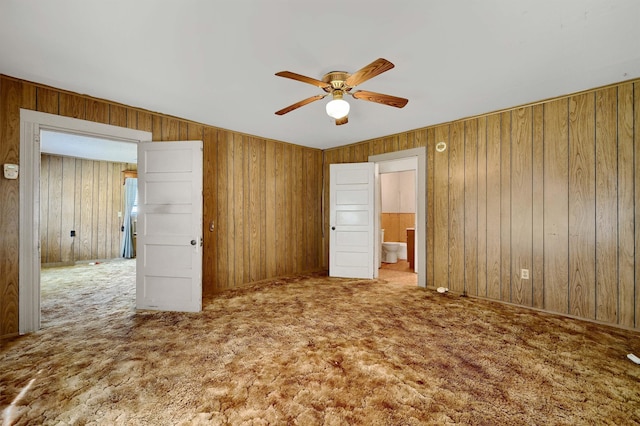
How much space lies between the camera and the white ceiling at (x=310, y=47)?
1748 mm

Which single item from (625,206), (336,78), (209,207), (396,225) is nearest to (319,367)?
(336,78)

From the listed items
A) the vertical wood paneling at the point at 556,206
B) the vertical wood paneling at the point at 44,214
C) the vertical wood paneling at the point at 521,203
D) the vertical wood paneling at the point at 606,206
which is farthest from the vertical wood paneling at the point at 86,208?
the vertical wood paneling at the point at 606,206

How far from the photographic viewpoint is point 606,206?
111 inches

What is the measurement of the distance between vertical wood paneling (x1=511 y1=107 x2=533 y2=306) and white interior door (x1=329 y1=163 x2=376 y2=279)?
204 cm

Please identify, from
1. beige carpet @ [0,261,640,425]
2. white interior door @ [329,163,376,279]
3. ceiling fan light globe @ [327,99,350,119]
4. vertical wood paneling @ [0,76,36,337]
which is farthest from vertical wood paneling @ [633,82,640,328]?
vertical wood paneling @ [0,76,36,337]

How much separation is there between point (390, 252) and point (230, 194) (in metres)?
4.00

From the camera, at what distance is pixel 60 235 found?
6.20 m

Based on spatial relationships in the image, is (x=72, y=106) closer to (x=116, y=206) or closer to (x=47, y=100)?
(x=47, y=100)

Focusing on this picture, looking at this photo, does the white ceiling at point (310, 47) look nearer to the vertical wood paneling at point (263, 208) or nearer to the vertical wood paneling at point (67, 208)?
the vertical wood paneling at point (263, 208)

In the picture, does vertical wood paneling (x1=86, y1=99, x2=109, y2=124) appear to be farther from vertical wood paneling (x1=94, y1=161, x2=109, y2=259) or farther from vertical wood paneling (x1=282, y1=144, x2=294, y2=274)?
vertical wood paneling (x1=94, y1=161, x2=109, y2=259)

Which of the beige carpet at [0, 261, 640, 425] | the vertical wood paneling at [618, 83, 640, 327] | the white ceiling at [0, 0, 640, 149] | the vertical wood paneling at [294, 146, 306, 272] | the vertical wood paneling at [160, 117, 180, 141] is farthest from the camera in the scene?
the vertical wood paneling at [294, 146, 306, 272]

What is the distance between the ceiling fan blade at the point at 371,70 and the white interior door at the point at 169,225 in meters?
2.12

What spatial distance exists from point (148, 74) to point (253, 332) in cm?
267

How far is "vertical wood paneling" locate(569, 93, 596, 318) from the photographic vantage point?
9.48 feet
